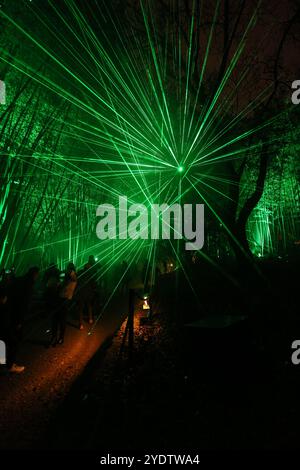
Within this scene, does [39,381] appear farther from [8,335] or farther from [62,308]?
[62,308]

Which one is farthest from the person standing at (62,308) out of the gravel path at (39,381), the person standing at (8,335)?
the person standing at (8,335)

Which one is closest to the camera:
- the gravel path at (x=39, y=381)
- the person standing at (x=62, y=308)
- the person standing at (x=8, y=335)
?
the gravel path at (x=39, y=381)

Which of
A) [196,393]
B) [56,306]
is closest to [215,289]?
[56,306]

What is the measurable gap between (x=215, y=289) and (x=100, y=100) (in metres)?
9.44

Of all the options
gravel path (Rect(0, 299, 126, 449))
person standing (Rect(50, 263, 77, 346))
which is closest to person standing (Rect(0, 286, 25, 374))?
gravel path (Rect(0, 299, 126, 449))

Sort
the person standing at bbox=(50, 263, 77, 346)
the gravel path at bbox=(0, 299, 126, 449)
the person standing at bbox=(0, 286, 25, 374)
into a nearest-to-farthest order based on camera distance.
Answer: the gravel path at bbox=(0, 299, 126, 449)
the person standing at bbox=(0, 286, 25, 374)
the person standing at bbox=(50, 263, 77, 346)

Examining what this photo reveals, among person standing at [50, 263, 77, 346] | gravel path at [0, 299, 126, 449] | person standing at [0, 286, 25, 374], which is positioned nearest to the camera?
gravel path at [0, 299, 126, 449]

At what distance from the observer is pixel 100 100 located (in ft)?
48.3

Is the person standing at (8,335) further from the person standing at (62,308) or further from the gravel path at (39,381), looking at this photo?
the person standing at (62,308)

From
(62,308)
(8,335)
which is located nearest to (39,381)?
(8,335)

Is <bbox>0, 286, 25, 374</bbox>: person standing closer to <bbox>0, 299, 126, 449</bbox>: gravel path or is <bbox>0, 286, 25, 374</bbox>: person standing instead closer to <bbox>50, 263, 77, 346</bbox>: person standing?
<bbox>0, 299, 126, 449</bbox>: gravel path

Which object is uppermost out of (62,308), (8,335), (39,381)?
(62,308)

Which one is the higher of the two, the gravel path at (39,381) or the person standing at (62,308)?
the person standing at (62,308)

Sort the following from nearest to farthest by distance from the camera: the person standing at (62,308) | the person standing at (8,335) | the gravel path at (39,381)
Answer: the gravel path at (39,381) → the person standing at (8,335) → the person standing at (62,308)
